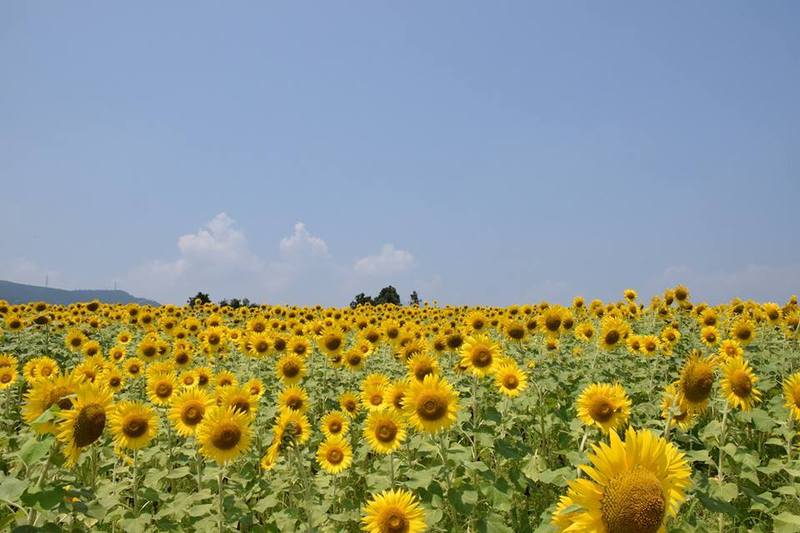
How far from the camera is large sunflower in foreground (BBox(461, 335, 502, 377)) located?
6.17 meters

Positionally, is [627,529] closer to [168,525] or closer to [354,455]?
[168,525]

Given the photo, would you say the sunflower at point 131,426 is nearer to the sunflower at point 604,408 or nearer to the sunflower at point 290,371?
the sunflower at point 290,371

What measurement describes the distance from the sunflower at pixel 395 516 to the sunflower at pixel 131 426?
2.51 meters

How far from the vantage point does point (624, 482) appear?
244 cm

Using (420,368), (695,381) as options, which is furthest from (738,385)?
(420,368)

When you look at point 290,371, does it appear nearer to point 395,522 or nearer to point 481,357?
point 481,357

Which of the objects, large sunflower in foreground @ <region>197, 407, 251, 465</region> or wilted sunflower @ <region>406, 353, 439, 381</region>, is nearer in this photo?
large sunflower in foreground @ <region>197, 407, 251, 465</region>

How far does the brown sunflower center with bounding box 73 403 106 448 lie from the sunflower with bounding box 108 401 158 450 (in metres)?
1.66

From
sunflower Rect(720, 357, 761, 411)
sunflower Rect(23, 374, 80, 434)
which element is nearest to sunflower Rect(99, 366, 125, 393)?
sunflower Rect(23, 374, 80, 434)

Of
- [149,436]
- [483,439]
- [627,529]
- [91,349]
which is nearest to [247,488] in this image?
[149,436]

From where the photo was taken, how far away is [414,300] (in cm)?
2884

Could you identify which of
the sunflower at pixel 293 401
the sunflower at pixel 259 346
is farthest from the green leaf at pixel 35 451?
the sunflower at pixel 259 346

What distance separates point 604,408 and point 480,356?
1599mm

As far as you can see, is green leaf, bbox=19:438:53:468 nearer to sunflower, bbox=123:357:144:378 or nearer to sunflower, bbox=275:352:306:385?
sunflower, bbox=275:352:306:385
